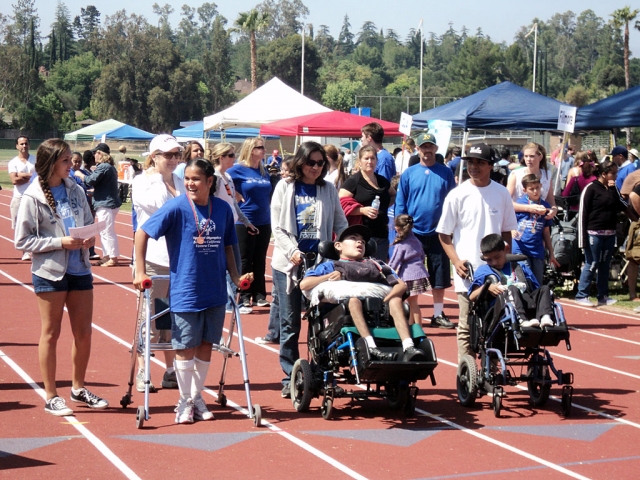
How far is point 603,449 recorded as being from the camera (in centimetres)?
664

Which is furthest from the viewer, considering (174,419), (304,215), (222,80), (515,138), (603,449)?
(222,80)

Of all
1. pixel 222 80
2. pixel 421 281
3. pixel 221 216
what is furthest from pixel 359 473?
pixel 222 80

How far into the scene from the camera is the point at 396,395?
750cm

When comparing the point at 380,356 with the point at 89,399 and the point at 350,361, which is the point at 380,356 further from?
the point at 89,399

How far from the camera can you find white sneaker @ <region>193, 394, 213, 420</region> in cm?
709

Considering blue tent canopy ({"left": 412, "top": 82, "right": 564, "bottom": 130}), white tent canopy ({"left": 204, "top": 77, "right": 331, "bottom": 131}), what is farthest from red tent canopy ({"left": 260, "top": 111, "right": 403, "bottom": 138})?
white tent canopy ({"left": 204, "top": 77, "right": 331, "bottom": 131})

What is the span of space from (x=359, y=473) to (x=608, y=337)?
6072 mm

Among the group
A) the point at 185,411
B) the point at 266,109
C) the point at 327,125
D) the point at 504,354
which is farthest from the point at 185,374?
the point at 266,109

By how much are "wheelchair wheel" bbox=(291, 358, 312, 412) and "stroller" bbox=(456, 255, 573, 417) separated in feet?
4.33

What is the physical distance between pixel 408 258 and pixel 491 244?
318 cm

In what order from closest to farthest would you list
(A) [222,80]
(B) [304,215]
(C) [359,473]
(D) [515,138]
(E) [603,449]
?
(C) [359,473]
(E) [603,449]
(B) [304,215]
(D) [515,138]
(A) [222,80]

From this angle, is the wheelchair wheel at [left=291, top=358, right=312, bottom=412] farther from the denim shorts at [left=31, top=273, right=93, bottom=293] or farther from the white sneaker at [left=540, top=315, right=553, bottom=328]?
the white sneaker at [left=540, top=315, right=553, bottom=328]

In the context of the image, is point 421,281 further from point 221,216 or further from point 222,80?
point 222,80

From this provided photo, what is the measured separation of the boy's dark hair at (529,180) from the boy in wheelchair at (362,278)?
3.80 m
